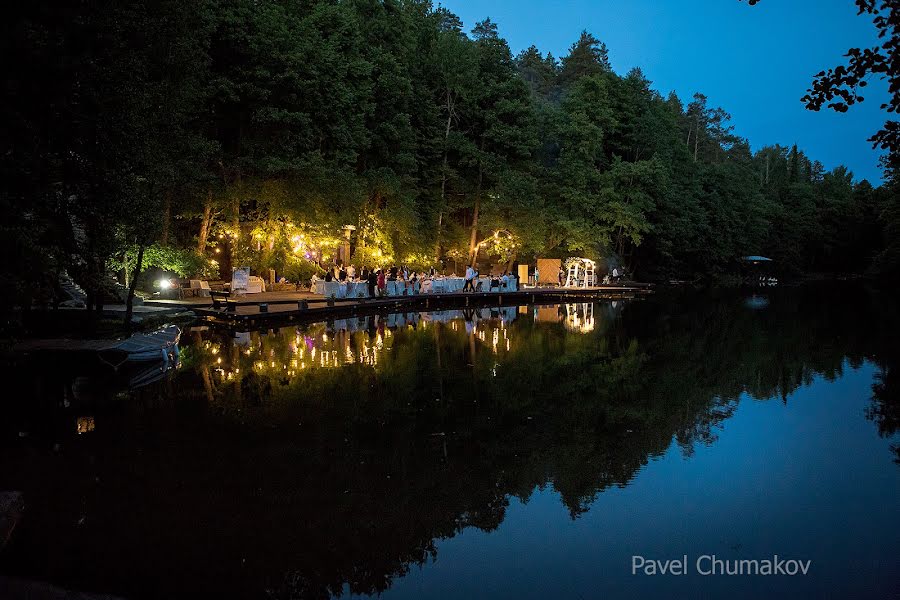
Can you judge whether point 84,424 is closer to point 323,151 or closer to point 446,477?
point 446,477

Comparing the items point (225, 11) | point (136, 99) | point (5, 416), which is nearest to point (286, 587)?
point (5, 416)

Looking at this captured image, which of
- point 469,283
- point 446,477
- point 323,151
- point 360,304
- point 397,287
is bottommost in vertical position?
point 446,477

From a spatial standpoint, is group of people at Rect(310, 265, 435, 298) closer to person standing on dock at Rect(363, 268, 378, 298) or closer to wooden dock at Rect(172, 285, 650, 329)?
person standing on dock at Rect(363, 268, 378, 298)

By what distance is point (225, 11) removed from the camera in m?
26.5

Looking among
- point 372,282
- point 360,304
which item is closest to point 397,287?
Result: point 372,282

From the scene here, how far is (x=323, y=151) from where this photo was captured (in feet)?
104

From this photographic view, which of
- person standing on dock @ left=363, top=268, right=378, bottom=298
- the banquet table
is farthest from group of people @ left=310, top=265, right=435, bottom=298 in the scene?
the banquet table

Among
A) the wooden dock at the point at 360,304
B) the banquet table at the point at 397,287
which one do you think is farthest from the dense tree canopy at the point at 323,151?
the wooden dock at the point at 360,304

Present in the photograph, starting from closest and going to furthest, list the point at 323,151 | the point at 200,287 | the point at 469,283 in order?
the point at 200,287, the point at 323,151, the point at 469,283

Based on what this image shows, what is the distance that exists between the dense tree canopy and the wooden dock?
3.69m

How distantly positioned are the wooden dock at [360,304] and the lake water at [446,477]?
569 centimetres

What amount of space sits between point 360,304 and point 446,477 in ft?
60.8

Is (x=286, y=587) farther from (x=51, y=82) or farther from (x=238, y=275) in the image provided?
(x=238, y=275)

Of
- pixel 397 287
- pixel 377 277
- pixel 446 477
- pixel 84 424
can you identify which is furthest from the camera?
pixel 397 287
